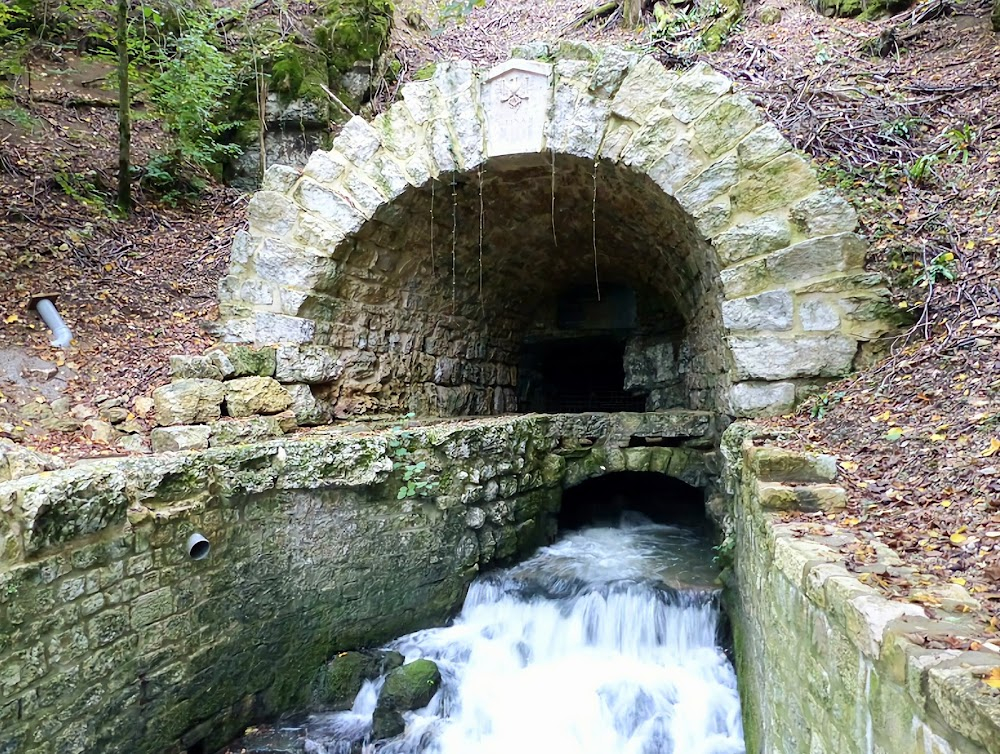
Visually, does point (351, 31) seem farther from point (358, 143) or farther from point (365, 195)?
point (365, 195)

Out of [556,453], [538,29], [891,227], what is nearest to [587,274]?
[556,453]

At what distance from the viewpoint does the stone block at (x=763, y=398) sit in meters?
4.08

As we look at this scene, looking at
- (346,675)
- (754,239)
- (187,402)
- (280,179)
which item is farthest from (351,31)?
(346,675)

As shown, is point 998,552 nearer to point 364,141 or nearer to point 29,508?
point 29,508

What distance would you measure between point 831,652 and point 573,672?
248 centimetres

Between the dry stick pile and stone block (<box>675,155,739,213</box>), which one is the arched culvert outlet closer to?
stone block (<box>675,155,739,213</box>)

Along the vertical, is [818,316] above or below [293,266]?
below

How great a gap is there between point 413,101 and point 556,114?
3.80 ft

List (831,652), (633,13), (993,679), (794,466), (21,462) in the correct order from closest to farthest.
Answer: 1. (993,679)
2. (831,652)
3. (794,466)
4. (21,462)
5. (633,13)

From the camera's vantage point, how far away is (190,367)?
4.18 meters

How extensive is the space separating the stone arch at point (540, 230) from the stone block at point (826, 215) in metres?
0.01

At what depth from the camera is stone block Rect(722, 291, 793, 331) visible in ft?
13.4

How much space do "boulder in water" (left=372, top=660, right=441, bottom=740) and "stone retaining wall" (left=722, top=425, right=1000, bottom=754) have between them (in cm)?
174

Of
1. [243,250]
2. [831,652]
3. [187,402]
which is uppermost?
[243,250]
